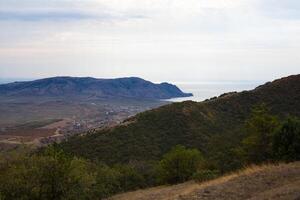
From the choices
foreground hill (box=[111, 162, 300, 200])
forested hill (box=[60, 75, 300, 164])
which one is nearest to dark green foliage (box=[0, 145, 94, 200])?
foreground hill (box=[111, 162, 300, 200])

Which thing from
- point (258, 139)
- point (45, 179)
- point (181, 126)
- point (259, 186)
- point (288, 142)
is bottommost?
point (181, 126)

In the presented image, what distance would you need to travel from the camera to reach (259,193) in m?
15.1

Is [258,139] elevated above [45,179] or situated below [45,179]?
above

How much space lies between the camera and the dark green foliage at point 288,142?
22094 mm

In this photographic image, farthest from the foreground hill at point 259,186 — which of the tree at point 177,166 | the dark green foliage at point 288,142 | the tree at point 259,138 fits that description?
the tree at point 177,166

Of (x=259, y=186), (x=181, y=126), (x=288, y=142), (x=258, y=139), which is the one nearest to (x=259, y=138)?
(x=258, y=139)

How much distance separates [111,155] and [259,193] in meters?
36.2

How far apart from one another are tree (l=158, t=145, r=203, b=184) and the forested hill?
43.8 ft

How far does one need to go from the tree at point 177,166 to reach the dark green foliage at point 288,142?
817 centimetres

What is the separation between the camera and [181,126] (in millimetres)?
59656

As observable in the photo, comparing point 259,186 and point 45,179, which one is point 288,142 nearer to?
point 259,186

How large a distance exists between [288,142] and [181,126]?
36763 millimetres

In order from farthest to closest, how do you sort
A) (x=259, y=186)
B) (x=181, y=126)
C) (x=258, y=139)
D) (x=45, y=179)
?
(x=181, y=126) → (x=258, y=139) → (x=45, y=179) → (x=259, y=186)

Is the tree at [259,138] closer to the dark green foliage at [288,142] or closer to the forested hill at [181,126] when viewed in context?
the dark green foliage at [288,142]
